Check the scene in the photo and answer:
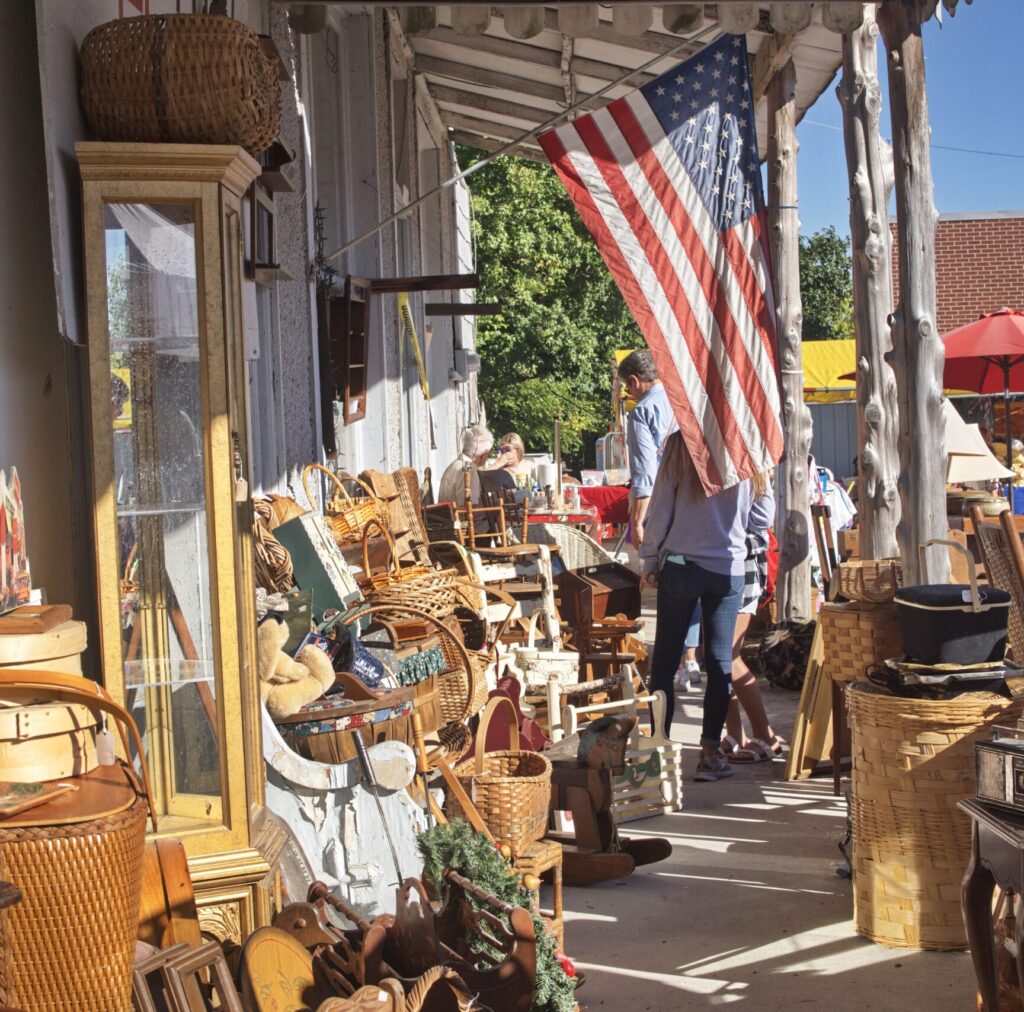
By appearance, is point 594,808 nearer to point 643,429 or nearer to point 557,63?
point 643,429

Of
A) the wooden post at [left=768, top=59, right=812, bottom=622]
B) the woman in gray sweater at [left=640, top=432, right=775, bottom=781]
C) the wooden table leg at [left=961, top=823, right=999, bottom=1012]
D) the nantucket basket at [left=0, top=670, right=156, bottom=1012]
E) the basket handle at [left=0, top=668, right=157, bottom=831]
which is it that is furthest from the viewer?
the wooden post at [left=768, top=59, right=812, bottom=622]

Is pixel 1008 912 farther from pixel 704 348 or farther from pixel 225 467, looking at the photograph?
pixel 704 348

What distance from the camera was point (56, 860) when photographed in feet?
6.77

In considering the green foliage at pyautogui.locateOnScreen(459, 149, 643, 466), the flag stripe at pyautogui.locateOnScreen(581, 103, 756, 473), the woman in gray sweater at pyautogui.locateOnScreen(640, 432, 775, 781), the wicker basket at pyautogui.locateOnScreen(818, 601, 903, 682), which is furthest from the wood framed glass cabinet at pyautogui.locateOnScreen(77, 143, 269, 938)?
the green foliage at pyautogui.locateOnScreen(459, 149, 643, 466)

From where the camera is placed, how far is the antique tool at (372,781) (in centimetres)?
350

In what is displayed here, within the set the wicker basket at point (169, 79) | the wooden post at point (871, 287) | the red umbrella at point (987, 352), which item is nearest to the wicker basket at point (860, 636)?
the wooden post at point (871, 287)

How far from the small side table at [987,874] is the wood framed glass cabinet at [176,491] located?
1.52 metres

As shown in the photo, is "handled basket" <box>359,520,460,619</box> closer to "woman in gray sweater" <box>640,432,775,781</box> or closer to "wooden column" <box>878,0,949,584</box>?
"woman in gray sweater" <box>640,432,775,781</box>

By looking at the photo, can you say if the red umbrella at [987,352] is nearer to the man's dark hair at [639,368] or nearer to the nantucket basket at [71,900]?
the man's dark hair at [639,368]

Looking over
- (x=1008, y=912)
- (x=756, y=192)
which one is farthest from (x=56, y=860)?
(x=756, y=192)

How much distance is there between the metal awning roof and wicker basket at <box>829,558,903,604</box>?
3099 mm

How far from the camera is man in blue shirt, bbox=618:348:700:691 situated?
6301 mm

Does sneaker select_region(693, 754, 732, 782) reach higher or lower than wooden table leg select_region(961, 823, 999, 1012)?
lower

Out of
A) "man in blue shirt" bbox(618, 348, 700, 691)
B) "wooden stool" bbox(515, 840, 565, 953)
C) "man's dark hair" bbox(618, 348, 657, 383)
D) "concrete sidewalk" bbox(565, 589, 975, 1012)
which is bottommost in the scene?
"concrete sidewalk" bbox(565, 589, 975, 1012)
